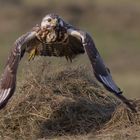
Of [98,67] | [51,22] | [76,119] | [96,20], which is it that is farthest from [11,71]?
[96,20]

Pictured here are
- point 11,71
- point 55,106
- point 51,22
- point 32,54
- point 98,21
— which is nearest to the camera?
point 11,71

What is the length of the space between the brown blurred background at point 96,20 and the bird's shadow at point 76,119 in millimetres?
12331

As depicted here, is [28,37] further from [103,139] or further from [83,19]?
[83,19]

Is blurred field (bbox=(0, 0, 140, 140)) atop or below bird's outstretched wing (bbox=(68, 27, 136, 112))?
atop

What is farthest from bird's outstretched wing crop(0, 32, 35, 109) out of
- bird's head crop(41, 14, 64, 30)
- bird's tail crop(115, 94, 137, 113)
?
bird's tail crop(115, 94, 137, 113)

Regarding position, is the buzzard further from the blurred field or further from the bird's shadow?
the blurred field

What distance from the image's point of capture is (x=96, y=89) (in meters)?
12.0

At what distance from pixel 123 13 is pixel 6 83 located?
2202cm

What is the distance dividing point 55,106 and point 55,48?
0.73 metres

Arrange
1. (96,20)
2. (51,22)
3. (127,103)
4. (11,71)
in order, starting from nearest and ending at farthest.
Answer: (11,71) → (127,103) → (51,22) → (96,20)

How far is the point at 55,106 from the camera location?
37.5 feet

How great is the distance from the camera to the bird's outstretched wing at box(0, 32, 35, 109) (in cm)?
1024

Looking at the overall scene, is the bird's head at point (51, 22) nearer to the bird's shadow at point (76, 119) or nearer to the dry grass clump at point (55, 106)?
the dry grass clump at point (55, 106)

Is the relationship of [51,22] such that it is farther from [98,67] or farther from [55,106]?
[55,106]
